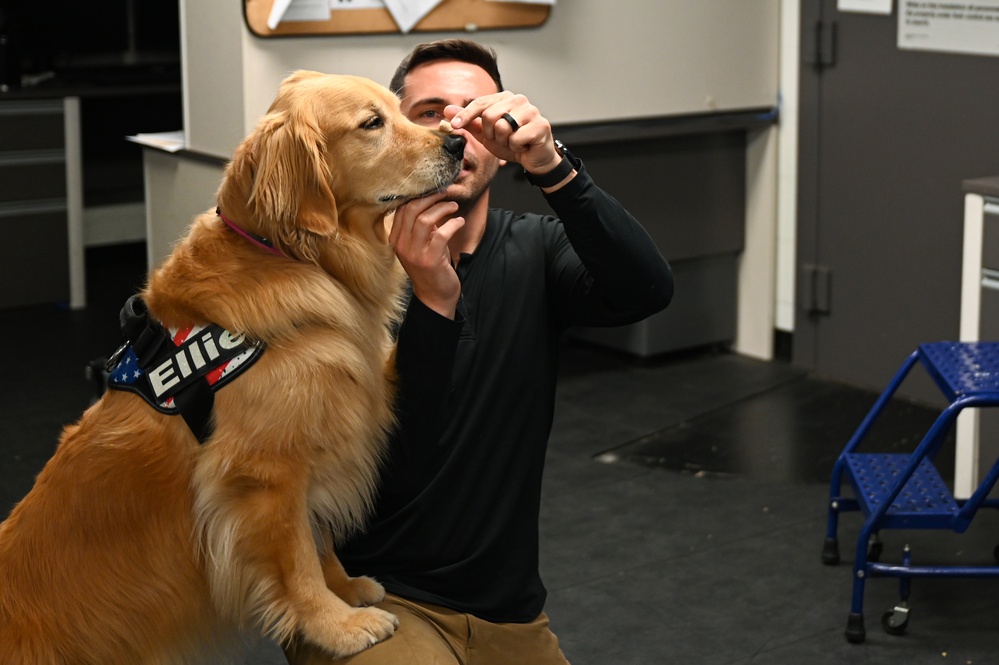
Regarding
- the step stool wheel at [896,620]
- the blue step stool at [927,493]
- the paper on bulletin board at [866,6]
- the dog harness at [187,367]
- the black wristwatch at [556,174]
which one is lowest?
the step stool wheel at [896,620]

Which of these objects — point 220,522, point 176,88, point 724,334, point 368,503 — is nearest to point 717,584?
point 368,503

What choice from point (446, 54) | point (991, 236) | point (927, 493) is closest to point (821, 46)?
point (991, 236)

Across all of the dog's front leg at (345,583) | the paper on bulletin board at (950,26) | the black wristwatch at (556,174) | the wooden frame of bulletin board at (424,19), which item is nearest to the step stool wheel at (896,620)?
the dog's front leg at (345,583)

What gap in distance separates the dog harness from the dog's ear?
182 millimetres

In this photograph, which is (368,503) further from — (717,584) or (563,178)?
(717,584)

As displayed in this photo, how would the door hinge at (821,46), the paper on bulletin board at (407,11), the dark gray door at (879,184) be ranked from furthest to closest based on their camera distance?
the door hinge at (821,46) → the dark gray door at (879,184) → the paper on bulletin board at (407,11)

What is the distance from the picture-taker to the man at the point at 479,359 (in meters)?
1.72

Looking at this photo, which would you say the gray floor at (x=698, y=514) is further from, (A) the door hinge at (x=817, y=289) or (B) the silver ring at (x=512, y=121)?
(B) the silver ring at (x=512, y=121)

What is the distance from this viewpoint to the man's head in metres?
1.94

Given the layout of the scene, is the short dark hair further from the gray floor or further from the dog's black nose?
the gray floor

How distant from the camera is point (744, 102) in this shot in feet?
15.1

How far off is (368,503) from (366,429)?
133 millimetres

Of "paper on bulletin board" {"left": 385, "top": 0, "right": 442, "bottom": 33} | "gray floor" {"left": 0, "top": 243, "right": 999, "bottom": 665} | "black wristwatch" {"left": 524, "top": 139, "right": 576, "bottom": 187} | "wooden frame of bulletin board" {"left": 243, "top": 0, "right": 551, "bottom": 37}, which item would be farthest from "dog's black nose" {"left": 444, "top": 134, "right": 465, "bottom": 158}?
"paper on bulletin board" {"left": 385, "top": 0, "right": 442, "bottom": 33}

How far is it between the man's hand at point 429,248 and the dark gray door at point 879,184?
280 centimetres
